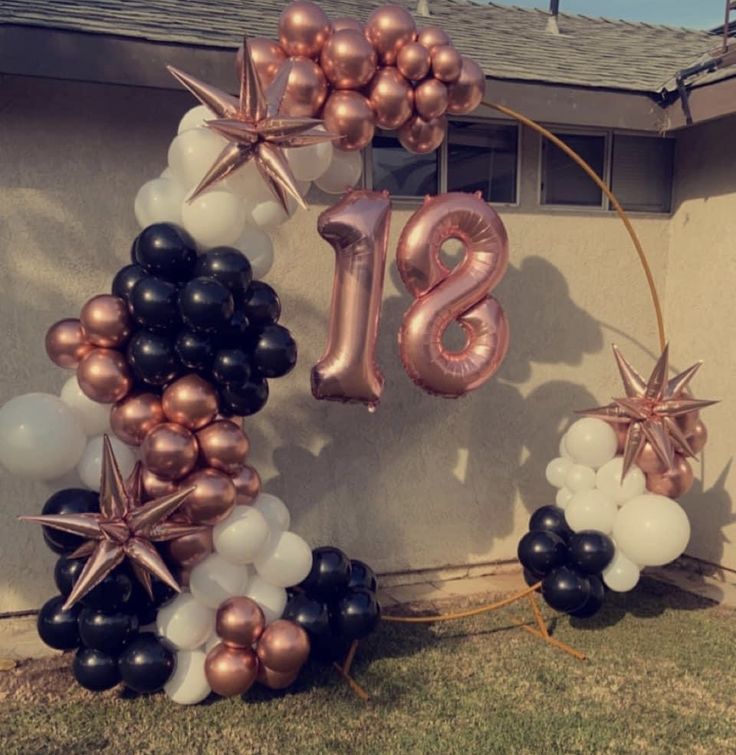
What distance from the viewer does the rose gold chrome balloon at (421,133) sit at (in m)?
4.31

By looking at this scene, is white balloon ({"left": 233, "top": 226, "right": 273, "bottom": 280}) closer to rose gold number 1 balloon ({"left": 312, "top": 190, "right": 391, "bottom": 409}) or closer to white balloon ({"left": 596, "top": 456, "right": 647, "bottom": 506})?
rose gold number 1 balloon ({"left": 312, "top": 190, "right": 391, "bottom": 409})

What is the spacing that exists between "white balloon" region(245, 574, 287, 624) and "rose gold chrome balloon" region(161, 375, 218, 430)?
0.88 m

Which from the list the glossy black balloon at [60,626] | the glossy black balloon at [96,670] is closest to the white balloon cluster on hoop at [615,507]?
the glossy black balloon at [96,670]

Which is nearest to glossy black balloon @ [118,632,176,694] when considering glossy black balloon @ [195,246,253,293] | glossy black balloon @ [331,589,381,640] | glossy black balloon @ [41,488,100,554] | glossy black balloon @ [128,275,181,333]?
glossy black balloon @ [41,488,100,554]

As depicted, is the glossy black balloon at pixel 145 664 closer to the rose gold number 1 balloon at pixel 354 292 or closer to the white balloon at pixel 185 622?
the white balloon at pixel 185 622

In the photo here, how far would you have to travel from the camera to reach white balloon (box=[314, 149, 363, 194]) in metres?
4.29

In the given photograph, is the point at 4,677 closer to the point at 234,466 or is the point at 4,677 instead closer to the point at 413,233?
the point at 234,466

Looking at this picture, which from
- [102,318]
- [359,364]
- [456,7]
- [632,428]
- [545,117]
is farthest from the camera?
[456,7]

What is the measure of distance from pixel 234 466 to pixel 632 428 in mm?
2494

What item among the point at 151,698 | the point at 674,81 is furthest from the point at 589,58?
the point at 151,698

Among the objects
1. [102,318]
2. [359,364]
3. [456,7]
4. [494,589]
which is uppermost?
[456,7]

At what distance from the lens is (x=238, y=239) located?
4.04 metres

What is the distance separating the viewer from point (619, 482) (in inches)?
197

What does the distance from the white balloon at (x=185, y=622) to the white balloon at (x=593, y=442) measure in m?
2.50
